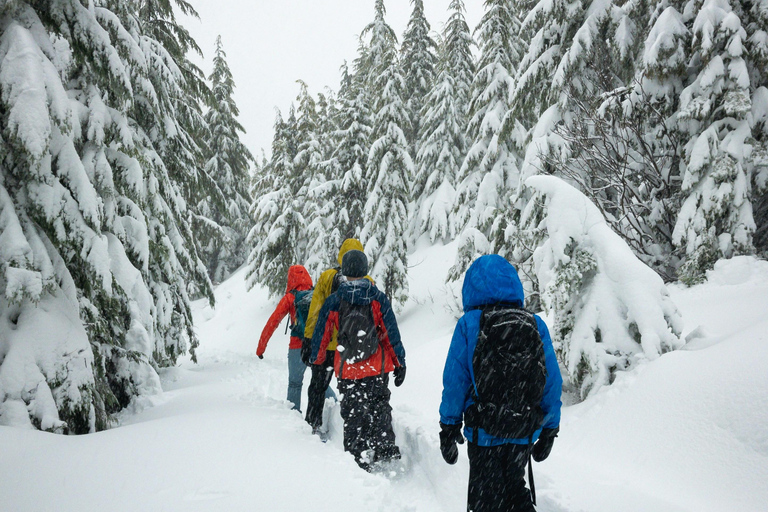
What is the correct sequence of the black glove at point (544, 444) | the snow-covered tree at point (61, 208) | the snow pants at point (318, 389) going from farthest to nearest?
1. the snow pants at point (318, 389)
2. the snow-covered tree at point (61, 208)
3. the black glove at point (544, 444)

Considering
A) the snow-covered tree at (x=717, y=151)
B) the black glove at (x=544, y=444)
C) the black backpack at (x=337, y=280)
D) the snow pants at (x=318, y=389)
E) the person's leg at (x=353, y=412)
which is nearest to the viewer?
the black glove at (x=544, y=444)

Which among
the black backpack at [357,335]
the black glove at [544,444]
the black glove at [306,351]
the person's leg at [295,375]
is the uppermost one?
the black backpack at [357,335]

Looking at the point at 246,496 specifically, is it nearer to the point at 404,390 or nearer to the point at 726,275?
the point at 404,390

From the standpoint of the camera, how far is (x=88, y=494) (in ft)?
8.32

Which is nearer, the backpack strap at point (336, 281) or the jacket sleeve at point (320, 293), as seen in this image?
the backpack strap at point (336, 281)

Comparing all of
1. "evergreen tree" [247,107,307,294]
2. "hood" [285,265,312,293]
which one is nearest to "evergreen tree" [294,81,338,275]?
"evergreen tree" [247,107,307,294]

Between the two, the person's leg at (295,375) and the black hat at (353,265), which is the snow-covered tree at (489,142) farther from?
the black hat at (353,265)

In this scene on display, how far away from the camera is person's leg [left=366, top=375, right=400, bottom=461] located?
4.45 m

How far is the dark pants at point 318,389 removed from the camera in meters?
5.09

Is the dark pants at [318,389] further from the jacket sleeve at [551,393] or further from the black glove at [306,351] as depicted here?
the jacket sleeve at [551,393]

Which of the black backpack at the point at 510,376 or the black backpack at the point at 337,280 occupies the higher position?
the black backpack at the point at 337,280

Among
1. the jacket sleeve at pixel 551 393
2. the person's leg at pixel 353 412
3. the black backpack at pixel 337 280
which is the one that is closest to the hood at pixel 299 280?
the black backpack at pixel 337 280

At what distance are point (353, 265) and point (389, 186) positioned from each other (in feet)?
36.7

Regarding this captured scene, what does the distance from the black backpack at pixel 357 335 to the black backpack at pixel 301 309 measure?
1.88m
